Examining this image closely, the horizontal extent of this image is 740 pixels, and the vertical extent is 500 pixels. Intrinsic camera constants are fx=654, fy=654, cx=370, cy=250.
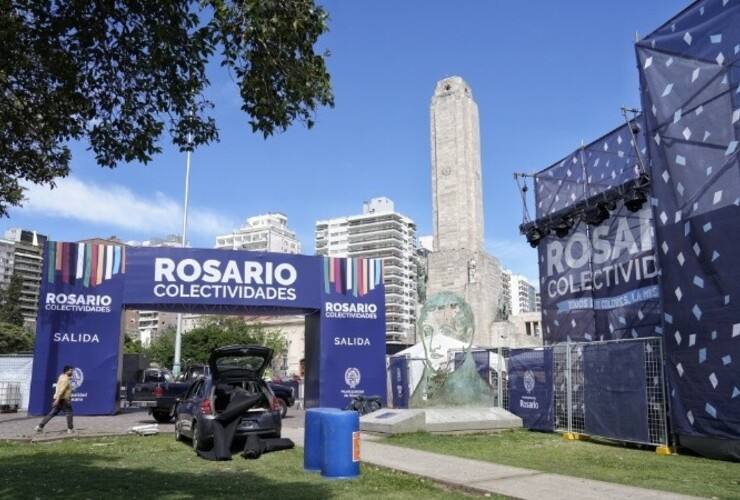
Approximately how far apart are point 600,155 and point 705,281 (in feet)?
40.7

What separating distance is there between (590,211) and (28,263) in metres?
138

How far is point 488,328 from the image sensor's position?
48.1 meters

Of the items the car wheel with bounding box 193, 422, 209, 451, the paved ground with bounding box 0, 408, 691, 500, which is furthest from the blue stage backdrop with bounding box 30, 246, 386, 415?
the car wheel with bounding box 193, 422, 209, 451

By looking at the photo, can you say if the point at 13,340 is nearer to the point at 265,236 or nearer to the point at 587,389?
the point at 587,389

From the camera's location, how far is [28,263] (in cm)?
13538

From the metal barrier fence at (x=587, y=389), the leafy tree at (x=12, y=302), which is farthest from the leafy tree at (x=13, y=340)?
the metal barrier fence at (x=587, y=389)

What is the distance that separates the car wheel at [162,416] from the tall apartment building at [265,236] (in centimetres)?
13885

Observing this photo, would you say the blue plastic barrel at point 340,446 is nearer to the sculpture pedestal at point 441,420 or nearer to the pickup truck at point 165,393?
the sculpture pedestal at point 441,420

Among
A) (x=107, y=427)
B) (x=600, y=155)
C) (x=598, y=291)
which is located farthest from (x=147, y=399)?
(x=600, y=155)

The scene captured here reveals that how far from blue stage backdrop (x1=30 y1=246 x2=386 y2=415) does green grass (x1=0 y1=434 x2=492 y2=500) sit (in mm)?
9698

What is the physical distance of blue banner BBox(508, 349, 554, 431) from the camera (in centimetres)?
1622

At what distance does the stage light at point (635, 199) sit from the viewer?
61.3 feet

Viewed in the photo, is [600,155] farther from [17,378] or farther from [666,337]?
[17,378]

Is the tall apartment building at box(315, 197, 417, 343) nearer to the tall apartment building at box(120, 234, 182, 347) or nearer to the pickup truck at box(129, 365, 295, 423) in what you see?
the tall apartment building at box(120, 234, 182, 347)
